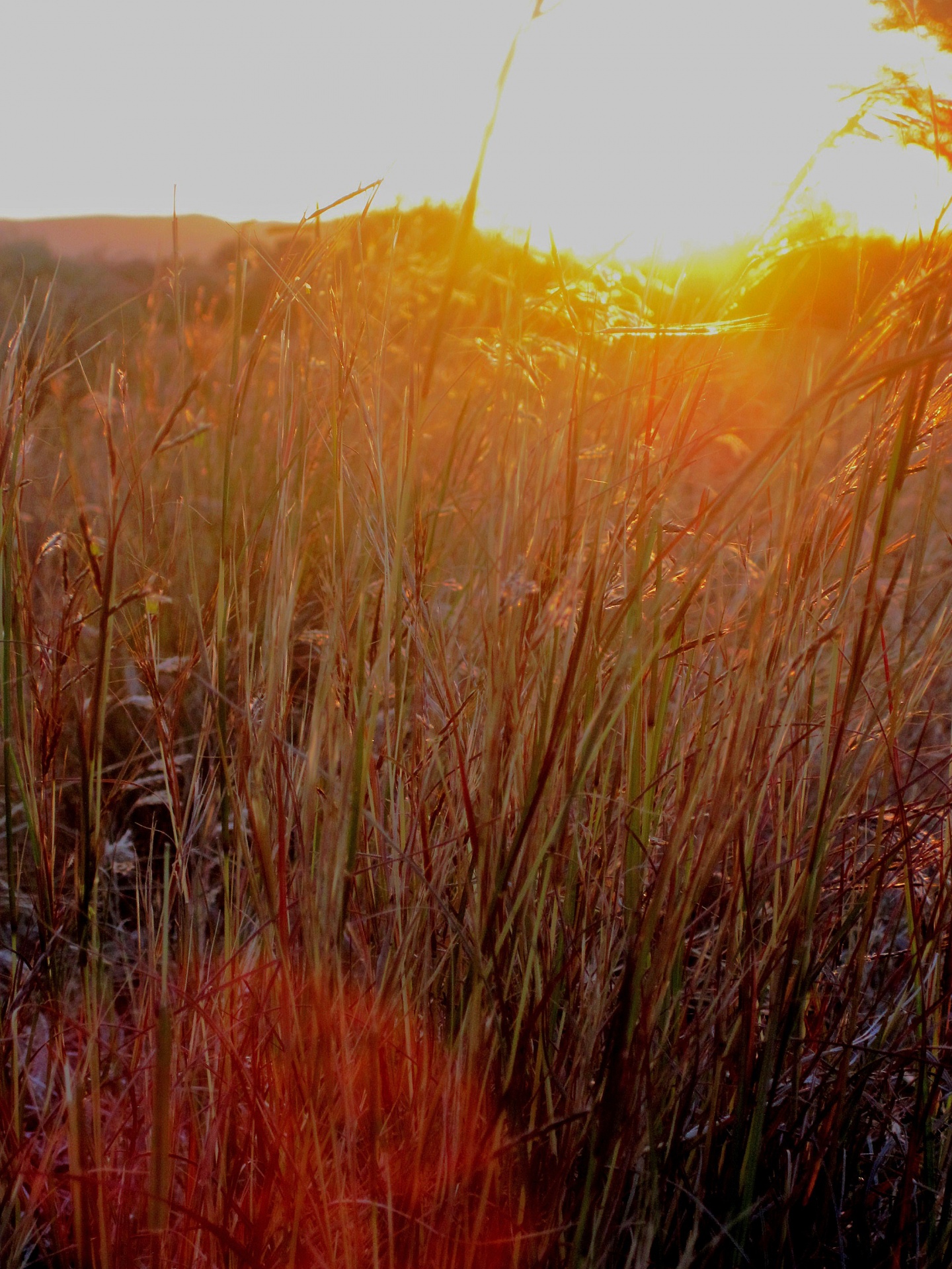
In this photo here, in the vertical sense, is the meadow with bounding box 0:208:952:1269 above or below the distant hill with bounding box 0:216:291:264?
below

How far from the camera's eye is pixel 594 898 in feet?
2.84

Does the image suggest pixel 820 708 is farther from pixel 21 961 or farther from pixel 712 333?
pixel 21 961

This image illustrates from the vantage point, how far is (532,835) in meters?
0.78

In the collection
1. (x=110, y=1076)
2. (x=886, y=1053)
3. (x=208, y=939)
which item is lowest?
(x=208, y=939)

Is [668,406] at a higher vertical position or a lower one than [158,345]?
lower

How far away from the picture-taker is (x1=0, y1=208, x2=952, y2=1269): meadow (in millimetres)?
758

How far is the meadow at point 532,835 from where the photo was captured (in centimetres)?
76

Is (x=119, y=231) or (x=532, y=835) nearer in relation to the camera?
(x=532, y=835)

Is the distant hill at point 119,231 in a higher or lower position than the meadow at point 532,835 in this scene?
higher

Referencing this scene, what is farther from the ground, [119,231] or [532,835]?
[119,231]

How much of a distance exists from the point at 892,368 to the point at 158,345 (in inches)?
186

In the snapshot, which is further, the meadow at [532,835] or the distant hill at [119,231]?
the distant hill at [119,231]

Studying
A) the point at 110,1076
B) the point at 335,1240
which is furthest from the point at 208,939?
the point at 335,1240

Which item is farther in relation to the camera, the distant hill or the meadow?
the distant hill
